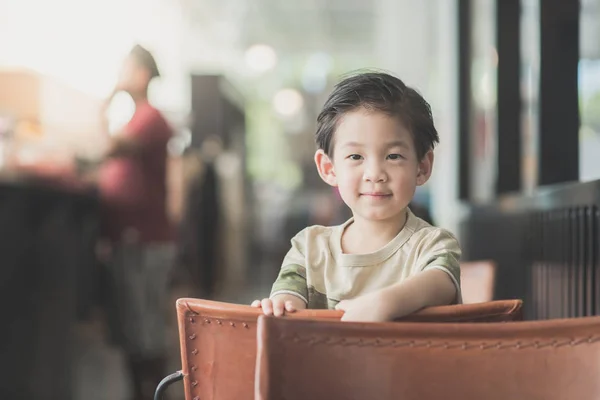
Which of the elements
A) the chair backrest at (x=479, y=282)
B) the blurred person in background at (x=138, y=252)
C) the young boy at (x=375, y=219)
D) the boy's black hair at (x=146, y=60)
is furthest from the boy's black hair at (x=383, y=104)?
the blurred person in background at (x=138, y=252)

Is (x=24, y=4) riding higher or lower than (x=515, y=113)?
higher

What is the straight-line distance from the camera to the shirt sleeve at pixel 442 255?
2.85ft

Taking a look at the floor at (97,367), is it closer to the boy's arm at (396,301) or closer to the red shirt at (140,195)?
the red shirt at (140,195)

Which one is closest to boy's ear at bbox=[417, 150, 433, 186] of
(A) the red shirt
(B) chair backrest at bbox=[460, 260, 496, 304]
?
(B) chair backrest at bbox=[460, 260, 496, 304]

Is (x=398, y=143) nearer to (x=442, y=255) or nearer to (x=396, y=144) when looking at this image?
(x=396, y=144)

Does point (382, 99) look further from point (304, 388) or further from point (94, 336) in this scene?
point (94, 336)

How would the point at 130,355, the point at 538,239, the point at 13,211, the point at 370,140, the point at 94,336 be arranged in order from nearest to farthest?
the point at 370,140, the point at 538,239, the point at 13,211, the point at 130,355, the point at 94,336

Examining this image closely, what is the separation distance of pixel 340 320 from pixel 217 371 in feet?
0.54

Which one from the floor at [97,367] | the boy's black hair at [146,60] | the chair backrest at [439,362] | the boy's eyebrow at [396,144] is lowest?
the floor at [97,367]

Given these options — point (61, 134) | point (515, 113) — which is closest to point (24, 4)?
point (61, 134)

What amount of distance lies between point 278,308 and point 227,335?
0.21 ft

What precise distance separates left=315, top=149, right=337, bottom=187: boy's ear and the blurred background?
5 centimetres

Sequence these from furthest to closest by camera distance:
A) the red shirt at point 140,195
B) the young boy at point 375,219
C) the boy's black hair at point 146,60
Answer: the red shirt at point 140,195 → the boy's black hair at point 146,60 → the young boy at point 375,219

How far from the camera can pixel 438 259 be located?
87cm
